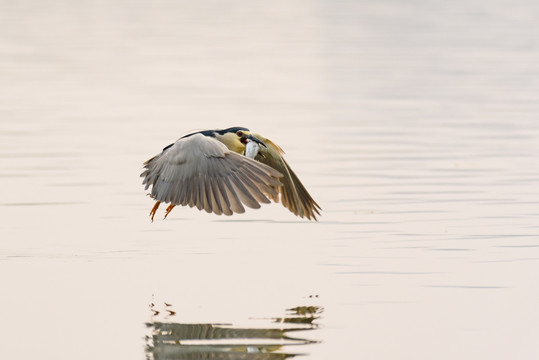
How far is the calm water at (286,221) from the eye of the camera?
7.89 meters

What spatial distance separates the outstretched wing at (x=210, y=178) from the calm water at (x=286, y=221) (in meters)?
0.56

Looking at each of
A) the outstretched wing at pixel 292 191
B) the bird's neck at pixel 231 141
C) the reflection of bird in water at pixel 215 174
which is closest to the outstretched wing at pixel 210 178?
the reflection of bird in water at pixel 215 174

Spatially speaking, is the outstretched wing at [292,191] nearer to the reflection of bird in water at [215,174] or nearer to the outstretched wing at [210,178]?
the reflection of bird in water at [215,174]

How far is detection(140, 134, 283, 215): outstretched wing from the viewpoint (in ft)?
30.3

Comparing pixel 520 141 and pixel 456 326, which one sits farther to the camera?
pixel 520 141

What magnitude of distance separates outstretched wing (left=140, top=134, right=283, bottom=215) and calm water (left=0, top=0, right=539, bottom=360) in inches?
21.9

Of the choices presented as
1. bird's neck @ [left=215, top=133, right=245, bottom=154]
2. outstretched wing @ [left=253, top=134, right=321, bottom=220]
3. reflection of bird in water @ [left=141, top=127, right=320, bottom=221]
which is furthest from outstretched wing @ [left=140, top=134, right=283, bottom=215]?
outstretched wing @ [left=253, top=134, right=321, bottom=220]

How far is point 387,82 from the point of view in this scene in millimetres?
26156

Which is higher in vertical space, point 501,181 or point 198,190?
point 501,181

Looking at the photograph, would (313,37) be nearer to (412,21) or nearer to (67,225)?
(412,21)

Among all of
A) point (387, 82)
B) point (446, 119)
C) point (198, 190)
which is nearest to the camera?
point (198, 190)

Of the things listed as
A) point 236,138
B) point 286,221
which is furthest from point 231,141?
point 286,221

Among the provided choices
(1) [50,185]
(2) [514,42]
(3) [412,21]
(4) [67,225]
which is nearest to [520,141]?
(1) [50,185]

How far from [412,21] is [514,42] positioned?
12.9 m
